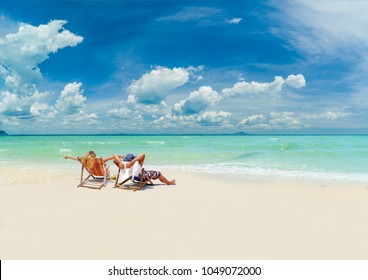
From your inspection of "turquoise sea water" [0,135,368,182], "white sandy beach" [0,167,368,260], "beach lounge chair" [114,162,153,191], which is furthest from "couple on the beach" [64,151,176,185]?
"turquoise sea water" [0,135,368,182]

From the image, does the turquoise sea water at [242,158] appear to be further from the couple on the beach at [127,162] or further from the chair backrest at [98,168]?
the chair backrest at [98,168]

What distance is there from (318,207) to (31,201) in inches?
249

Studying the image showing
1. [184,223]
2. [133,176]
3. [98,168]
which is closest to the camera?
[184,223]

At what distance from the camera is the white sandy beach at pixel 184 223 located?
3.92m

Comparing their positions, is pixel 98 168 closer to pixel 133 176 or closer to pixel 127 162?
pixel 127 162

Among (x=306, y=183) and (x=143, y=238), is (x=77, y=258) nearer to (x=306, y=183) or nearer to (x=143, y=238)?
(x=143, y=238)

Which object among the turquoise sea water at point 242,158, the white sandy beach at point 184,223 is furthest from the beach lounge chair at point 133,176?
the turquoise sea water at point 242,158

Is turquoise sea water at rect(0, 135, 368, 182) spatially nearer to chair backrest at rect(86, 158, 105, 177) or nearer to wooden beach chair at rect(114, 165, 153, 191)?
wooden beach chair at rect(114, 165, 153, 191)

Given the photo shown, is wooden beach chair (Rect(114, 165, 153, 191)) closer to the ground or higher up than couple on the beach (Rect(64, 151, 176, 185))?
closer to the ground

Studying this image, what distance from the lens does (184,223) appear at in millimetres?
4941

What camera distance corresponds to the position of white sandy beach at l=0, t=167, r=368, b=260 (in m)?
3.92

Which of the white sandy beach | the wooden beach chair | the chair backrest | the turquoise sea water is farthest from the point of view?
the turquoise sea water

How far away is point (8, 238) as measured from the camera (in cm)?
427

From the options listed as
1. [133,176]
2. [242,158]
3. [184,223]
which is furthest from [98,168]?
[242,158]
